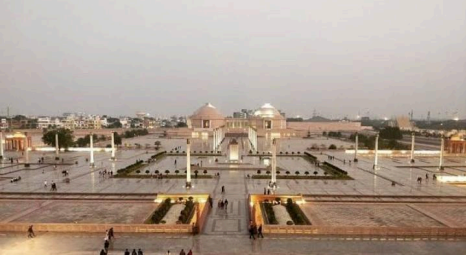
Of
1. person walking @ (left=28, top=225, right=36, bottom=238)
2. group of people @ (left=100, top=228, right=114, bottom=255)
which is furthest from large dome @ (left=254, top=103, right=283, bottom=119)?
person walking @ (left=28, top=225, right=36, bottom=238)

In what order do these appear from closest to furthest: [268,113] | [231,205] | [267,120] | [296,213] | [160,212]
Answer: [160,212], [296,213], [231,205], [267,120], [268,113]

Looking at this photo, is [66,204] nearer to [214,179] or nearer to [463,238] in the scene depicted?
[214,179]

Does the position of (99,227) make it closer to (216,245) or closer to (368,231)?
(216,245)

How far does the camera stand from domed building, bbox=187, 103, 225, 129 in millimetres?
98688

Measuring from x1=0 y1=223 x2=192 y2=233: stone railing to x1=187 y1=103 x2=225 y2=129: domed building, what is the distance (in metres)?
82.4

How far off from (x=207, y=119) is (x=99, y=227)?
83007mm

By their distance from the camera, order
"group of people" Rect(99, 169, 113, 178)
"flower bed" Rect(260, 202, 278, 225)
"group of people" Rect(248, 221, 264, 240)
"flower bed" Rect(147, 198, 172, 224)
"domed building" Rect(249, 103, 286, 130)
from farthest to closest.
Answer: "domed building" Rect(249, 103, 286, 130), "group of people" Rect(99, 169, 113, 178), "flower bed" Rect(260, 202, 278, 225), "flower bed" Rect(147, 198, 172, 224), "group of people" Rect(248, 221, 264, 240)

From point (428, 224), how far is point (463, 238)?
1926mm

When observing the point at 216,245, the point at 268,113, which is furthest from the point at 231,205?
the point at 268,113

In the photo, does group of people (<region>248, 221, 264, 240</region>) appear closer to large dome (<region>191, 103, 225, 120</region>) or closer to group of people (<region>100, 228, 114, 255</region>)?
group of people (<region>100, 228, 114, 255</region>)

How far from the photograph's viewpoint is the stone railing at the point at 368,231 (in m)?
15.8

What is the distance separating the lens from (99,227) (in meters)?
16.0

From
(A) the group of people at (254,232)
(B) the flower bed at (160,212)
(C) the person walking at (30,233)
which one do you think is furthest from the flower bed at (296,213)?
(C) the person walking at (30,233)

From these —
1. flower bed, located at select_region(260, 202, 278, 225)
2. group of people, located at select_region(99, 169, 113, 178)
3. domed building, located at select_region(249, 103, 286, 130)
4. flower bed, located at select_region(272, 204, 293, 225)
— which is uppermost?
domed building, located at select_region(249, 103, 286, 130)
